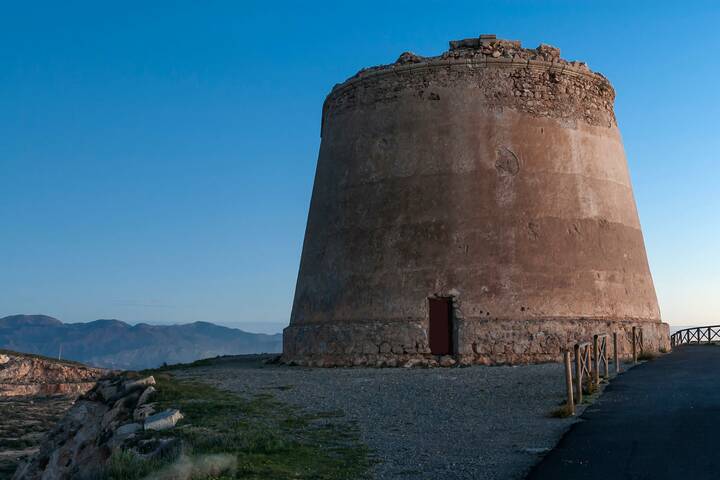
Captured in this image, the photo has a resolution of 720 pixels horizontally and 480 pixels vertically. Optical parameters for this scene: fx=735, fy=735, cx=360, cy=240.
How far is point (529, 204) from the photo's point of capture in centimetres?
1869

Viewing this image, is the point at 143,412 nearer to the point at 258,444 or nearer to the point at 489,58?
the point at 258,444

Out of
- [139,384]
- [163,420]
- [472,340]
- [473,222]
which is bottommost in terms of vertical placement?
[163,420]

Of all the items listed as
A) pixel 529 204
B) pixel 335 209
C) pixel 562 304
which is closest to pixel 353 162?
Answer: pixel 335 209

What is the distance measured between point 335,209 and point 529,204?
5.26 metres

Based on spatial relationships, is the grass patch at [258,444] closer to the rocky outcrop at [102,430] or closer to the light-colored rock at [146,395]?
the rocky outcrop at [102,430]

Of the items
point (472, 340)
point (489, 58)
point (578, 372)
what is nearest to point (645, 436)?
point (578, 372)

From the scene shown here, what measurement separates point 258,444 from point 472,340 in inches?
393

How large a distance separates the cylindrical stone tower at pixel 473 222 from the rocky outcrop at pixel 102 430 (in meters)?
6.14

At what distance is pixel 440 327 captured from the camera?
18.0m

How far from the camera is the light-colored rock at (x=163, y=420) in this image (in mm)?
9820

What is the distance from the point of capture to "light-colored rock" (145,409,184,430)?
32.2 ft

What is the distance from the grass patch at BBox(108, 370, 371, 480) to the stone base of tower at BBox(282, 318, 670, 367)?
6.20m

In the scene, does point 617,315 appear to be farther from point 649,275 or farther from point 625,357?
point 649,275

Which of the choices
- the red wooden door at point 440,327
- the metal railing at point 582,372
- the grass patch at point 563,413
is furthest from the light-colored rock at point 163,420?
the red wooden door at point 440,327
